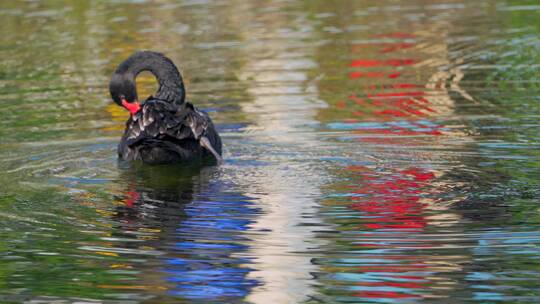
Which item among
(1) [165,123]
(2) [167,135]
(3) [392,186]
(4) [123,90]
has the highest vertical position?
(4) [123,90]

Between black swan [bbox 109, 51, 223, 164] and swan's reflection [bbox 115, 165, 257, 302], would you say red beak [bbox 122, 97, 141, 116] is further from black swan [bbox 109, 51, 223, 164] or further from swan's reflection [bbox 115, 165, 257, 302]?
swan's reflection [bbox 115, 165, 257, 302]

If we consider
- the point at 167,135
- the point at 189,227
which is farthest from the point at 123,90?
the point at 189,227

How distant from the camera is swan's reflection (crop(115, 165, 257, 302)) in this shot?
7566 millimetres

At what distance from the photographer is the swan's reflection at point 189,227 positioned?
7.57 metres

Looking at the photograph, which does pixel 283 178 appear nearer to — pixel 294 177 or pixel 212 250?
pixel 294 177

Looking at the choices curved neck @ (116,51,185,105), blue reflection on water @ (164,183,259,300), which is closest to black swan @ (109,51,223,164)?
curved neck @ (116,51,185,105)

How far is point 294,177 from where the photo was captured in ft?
34.8

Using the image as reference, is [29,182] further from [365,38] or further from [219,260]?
[365,38]

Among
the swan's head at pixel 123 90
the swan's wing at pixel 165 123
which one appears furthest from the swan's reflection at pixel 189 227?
the swan's head at pixel 123 90

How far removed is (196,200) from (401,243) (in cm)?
212

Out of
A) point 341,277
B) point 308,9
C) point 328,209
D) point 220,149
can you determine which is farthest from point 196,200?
point 308,9

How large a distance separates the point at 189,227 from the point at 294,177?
1809 mm

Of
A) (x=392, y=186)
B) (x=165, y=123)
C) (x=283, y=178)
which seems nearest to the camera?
(x=392, y=186)

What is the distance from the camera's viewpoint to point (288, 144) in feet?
39.7
